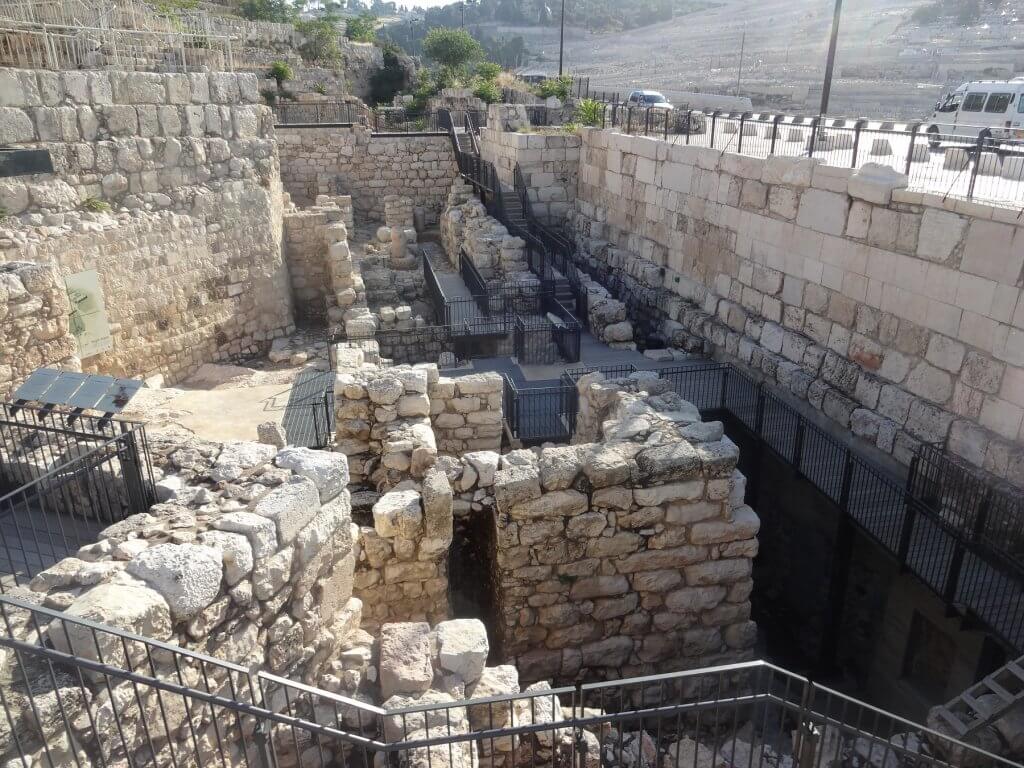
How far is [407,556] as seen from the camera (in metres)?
6.30

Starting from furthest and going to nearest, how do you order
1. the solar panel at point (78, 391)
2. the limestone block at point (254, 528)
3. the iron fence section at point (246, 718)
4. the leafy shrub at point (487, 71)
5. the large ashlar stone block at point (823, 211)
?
the leafy shrub at point (487, 71)
the large ashlar stone block at point (823, 211)
the solar panel at point (78, 391)
the limestone block at point (254, 528)
the iron fence section at point (246, 718)

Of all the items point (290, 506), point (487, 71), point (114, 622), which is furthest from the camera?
point (487, 71)

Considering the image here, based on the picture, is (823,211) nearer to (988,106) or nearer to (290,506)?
(290,506)

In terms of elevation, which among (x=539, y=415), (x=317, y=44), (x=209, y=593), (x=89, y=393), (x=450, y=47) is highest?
(x=450, y=47)

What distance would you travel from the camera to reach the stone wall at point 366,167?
22938mm

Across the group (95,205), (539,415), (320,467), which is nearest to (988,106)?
(539,415)

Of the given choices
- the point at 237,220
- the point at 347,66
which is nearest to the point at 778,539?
the point at 237,220

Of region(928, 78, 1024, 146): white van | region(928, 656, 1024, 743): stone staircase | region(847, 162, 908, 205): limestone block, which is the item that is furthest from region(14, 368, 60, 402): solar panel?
region(928, 78, 1024, 146): white van

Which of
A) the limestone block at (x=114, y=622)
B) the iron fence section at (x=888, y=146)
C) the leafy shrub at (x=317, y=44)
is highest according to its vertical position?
the leafy shrub at (x=317, y=44)

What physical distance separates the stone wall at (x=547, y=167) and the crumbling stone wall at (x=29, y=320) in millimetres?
11184

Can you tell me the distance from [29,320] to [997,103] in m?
21.9

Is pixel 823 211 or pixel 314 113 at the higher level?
pixel 314 113

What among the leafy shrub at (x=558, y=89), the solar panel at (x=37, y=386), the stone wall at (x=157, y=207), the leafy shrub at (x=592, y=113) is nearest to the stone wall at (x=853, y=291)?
the leafy shrub at (x=592, y=113)

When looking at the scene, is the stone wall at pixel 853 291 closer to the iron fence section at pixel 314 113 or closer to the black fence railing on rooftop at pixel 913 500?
the black fence railing on rooftop at pixel 913 500
